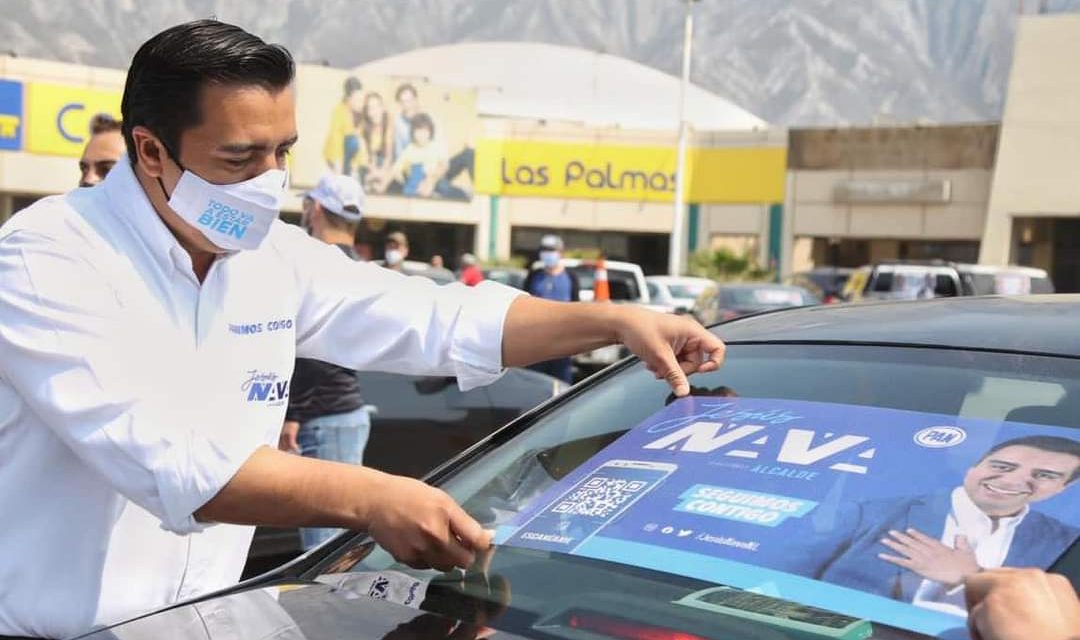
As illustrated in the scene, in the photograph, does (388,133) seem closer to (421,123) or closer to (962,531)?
(421,123)

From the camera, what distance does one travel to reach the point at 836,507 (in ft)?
5.68

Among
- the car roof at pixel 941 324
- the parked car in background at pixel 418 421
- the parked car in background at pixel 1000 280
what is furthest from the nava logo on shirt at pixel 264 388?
the parked car in background at pixel 1000 280

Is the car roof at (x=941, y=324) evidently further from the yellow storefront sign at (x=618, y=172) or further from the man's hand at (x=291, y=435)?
the yellow storefront sign at (x=618, y=172)

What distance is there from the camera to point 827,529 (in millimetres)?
1707

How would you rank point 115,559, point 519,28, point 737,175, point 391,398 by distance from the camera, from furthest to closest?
1. point 519,28
2. point 737,175
3. point 391,398
4. point 115,559

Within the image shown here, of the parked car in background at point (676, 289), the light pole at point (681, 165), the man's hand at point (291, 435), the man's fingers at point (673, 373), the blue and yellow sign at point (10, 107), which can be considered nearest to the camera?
the man's fingers at point (673, 373)

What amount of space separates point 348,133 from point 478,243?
5.90 m

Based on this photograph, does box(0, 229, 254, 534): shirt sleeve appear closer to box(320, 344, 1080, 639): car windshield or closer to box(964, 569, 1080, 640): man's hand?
box(320, 344, 1080, 639): car windshield

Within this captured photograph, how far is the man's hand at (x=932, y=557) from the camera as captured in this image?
1.58 m

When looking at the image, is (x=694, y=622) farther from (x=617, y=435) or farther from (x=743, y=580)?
(x=617, y=435)

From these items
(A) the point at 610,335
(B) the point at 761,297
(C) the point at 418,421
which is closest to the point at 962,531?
(A) the point at 610,335

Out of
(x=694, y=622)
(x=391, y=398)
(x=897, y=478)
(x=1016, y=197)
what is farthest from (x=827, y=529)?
(x=1016, y=197)

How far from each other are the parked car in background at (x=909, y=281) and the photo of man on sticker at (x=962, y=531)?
15674mm

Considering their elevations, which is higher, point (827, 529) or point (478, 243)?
point (827, 529)
